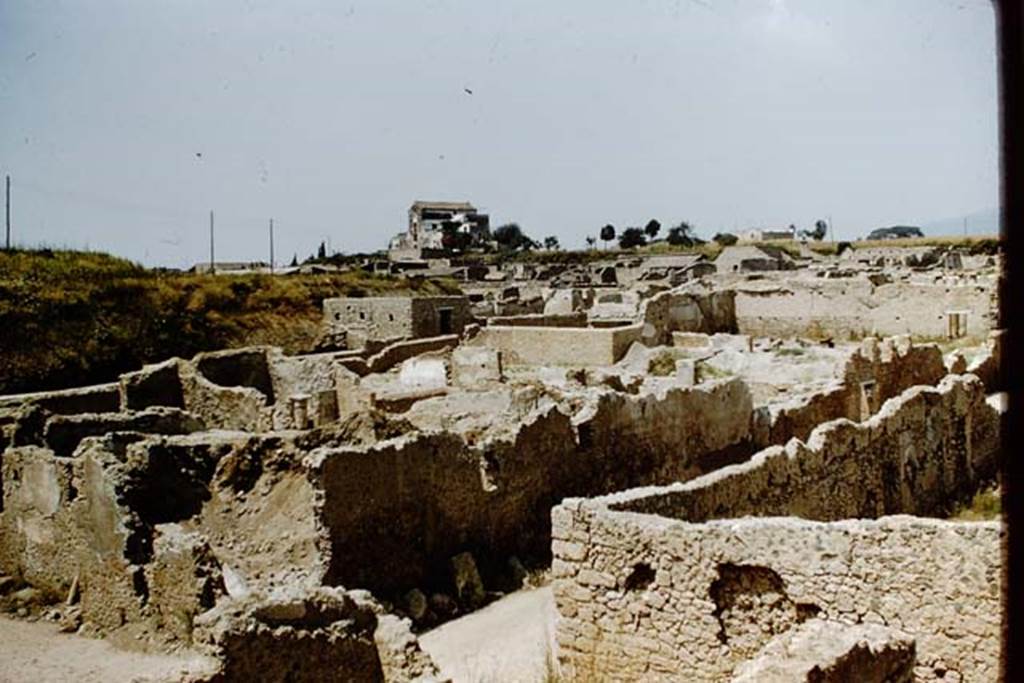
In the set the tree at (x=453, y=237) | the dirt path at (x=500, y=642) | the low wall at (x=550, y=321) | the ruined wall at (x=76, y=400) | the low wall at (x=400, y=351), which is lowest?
the dirt path at (x=500, y=642)

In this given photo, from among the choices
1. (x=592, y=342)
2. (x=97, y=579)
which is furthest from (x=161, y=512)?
(x=592, y=342)

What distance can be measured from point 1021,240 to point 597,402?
9.16 meters

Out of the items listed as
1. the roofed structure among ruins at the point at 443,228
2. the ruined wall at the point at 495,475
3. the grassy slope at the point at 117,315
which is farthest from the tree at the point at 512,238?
the ruined wall at the point at 495,475

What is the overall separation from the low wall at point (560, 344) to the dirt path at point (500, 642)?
16.4 meters

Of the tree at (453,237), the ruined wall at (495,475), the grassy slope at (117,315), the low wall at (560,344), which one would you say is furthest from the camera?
the tree at (453,237)

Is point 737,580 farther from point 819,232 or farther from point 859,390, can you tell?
point 819,232

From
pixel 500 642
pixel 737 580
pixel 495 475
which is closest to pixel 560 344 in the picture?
pixel 495 475

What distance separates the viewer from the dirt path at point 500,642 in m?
9.51

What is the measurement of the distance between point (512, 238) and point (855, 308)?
3944 inches

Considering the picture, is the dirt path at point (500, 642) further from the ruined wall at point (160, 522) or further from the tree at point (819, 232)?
the tree at point (819, 232)

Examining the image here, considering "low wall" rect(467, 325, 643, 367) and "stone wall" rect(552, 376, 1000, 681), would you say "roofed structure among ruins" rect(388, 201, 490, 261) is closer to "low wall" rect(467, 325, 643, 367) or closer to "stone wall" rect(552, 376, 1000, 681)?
"low wall" rect(467, 325, 643, 367)

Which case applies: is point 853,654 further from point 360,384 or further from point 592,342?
point 592,342

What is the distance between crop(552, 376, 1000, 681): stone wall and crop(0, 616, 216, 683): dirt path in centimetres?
487

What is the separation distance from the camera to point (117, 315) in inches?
1293
